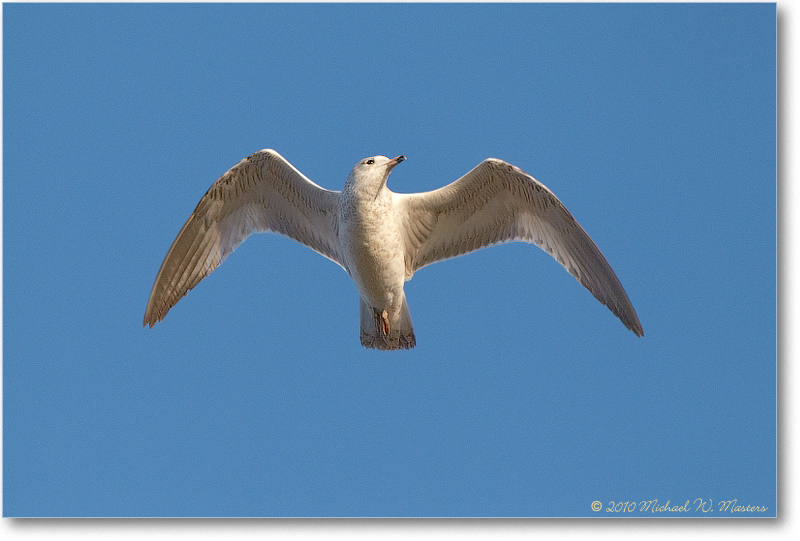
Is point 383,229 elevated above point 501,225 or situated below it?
below

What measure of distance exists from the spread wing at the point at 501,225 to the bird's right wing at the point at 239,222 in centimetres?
90

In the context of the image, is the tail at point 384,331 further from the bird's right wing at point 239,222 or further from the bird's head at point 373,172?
the bird's head at point 373,172

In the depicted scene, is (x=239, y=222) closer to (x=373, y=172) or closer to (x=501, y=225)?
(x=373, y=172)

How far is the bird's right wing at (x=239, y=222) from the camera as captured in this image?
882 centimetres

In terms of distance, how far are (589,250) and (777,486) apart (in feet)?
9.17

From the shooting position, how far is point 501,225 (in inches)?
353

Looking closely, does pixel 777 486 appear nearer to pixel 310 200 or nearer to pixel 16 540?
pixel 310 200

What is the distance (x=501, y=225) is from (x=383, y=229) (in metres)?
1.44

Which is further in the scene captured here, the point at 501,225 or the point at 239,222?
the point at 239,222

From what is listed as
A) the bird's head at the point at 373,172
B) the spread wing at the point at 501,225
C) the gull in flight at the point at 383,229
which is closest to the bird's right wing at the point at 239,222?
the gull in flight at the point at 383,229

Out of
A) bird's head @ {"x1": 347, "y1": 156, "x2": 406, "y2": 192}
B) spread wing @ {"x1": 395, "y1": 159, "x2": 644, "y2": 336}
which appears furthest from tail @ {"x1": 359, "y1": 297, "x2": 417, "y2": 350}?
bird's head @ {"x1": 347, "y1": 156, "x2": 406, "y2": 192}

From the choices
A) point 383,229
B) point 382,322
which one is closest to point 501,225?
point 383,229

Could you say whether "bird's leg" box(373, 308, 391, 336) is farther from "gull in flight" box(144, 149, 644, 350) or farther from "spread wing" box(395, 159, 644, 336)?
"spread wing" box(395, 159, 644, 336)

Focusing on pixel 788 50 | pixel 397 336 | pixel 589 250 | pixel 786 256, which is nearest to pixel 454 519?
pixel 397 336
